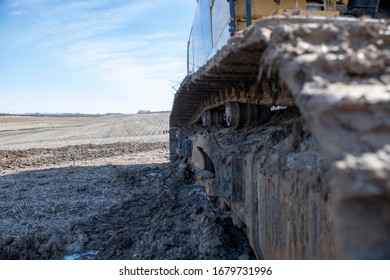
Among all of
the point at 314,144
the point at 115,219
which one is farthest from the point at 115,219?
the point at 314,144

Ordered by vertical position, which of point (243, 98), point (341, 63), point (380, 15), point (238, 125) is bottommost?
point (238, 125)

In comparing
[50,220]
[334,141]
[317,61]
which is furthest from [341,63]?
[50,220]

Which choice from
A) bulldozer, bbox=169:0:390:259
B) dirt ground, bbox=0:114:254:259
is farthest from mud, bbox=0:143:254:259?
bulldozer, bbox=169:0:390:259

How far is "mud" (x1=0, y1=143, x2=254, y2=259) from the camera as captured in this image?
3.38 m

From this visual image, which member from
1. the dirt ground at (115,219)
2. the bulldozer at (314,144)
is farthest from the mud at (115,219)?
the bulldozer at (314,144)

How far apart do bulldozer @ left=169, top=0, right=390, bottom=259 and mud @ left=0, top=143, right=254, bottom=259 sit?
1.14ft

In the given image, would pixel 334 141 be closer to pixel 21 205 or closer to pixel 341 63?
pixel 341 63

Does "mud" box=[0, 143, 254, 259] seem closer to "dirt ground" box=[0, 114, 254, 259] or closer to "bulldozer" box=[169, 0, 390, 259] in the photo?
"dirt ground" box=[0, 114, 254, 259]

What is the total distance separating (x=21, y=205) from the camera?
538cm

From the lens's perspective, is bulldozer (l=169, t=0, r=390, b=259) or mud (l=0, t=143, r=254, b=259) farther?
mud (l=0, t=143, r=254, b=259)

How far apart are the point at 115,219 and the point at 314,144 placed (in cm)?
307

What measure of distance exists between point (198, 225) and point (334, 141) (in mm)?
2708

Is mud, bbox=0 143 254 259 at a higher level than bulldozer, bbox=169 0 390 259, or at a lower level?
lower

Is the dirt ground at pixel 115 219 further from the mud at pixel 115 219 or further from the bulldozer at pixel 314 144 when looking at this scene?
the bulldozer at pixel 314 144
